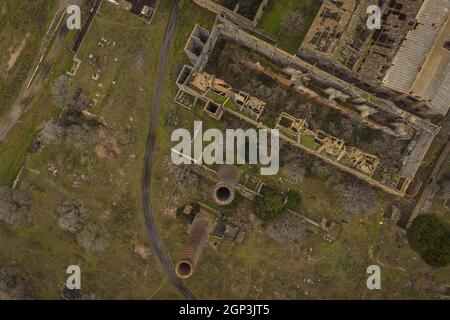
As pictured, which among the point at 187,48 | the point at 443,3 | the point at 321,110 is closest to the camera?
the point at 443,3

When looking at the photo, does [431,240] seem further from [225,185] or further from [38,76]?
[38,76]

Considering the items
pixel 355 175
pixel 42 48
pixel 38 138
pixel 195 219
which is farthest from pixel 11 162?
pixel 355 175

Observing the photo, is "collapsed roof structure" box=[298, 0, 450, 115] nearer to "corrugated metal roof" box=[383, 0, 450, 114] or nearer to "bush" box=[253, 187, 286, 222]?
"corrugated metal roof" box=[383, 0, 450, 114]

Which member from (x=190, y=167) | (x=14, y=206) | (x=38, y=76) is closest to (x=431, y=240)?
(x=190, y=167)

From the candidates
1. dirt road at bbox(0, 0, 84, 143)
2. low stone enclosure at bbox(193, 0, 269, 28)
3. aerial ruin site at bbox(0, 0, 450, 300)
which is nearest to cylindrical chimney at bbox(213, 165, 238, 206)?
aerial ruin site at bbox(0, 0, 450, 300)
